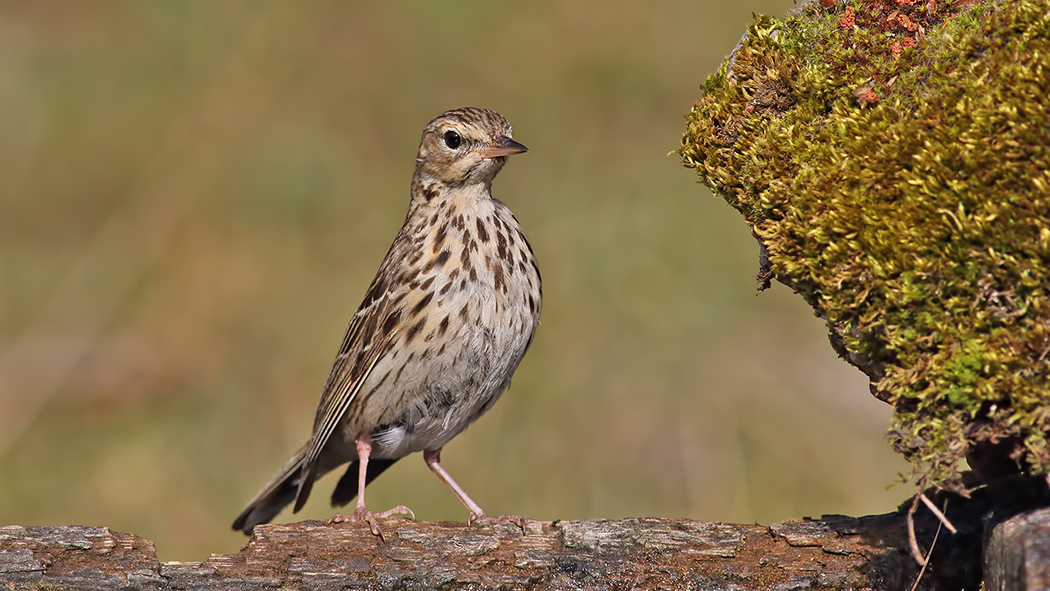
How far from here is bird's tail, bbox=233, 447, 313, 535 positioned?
683cm

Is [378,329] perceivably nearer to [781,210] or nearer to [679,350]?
[781,210]

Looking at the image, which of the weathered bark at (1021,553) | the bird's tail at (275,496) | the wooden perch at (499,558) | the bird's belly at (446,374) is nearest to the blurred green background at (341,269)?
the bird's tail at (275,496)

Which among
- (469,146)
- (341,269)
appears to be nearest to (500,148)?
(469,146)

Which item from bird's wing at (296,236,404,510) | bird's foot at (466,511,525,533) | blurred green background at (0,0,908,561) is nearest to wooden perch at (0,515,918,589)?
bird's foot at (466,511,525,533)

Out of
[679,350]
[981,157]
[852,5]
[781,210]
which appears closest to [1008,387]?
[981,157]

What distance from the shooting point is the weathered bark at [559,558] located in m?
4.69

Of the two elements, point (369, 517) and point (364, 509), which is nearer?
point (369, 517)

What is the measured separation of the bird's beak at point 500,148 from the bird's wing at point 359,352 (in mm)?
753

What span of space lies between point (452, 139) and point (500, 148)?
31cm

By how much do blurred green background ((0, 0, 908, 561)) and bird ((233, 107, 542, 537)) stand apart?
1.88 m

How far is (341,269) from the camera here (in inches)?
435

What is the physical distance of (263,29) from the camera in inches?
547

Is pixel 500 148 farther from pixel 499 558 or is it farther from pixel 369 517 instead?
pixel 499 558

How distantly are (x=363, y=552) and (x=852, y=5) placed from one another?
3.04 meters
